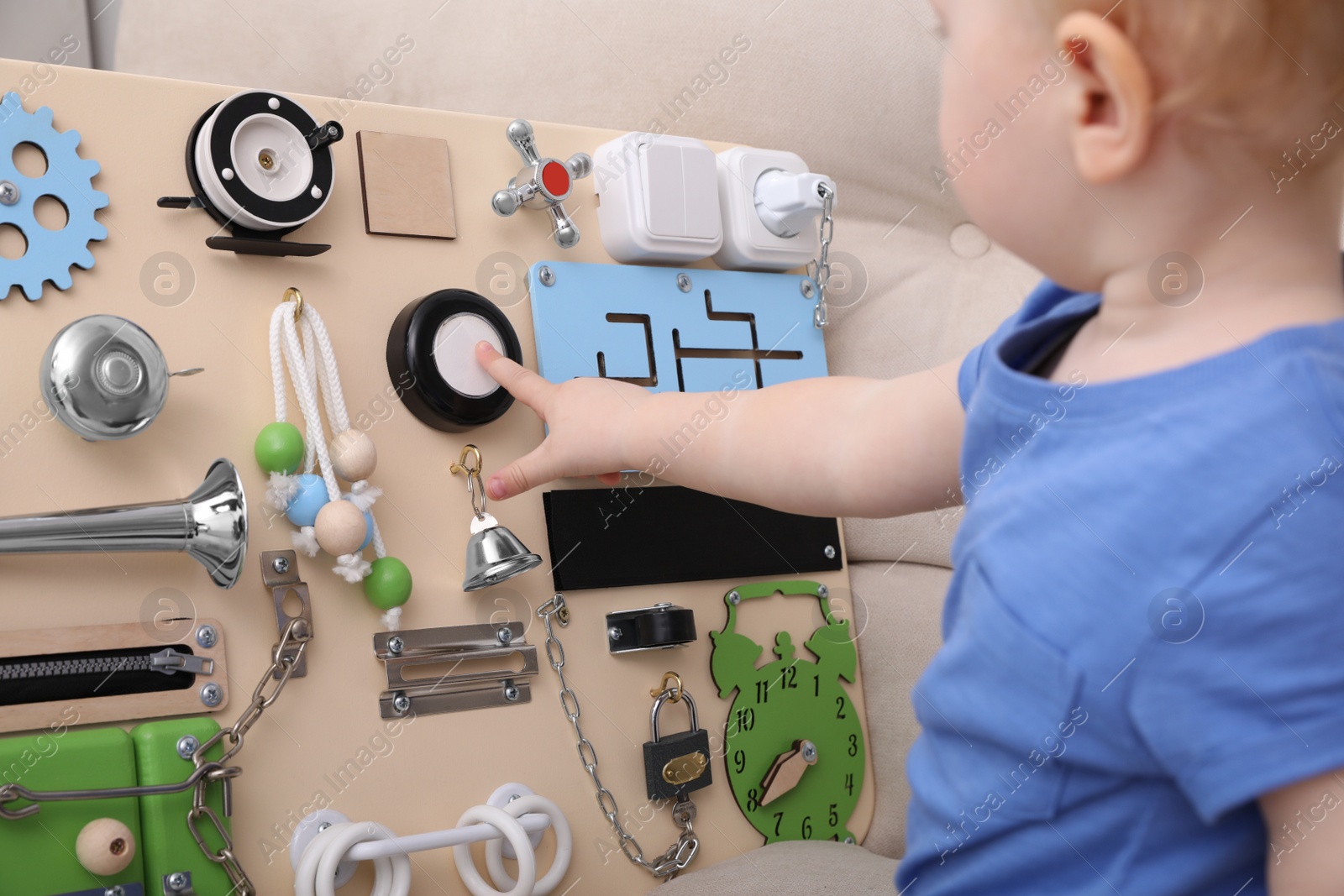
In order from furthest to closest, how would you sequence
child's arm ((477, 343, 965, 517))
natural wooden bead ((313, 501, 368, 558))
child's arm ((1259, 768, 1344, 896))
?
natural wooden bead ((313, 501, 368, 558)), child's arm ((477, 343, 965, 517)), child's arm ((1259, 768, 1344, 896))

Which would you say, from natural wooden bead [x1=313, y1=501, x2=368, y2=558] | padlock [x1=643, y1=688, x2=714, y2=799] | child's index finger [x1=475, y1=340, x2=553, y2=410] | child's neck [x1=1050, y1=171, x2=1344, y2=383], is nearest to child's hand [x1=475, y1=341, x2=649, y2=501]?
child's index finger [x1=475, y1=340, x2=553, y2=410]

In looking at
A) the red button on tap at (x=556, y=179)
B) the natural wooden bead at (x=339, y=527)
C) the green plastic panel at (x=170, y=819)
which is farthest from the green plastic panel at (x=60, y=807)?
the red button on tap at (x=556, y=179)

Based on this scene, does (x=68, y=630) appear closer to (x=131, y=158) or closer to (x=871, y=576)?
(x=131, y=158)

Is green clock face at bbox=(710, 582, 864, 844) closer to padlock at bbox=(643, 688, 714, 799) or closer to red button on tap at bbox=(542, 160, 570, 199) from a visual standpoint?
padlock at bbox=(643, 688, 714, 799)

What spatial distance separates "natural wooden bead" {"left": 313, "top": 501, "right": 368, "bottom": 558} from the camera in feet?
2.36

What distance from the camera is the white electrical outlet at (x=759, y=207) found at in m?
0.98

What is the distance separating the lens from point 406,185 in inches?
32.9

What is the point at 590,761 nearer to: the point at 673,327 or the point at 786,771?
the point at 786,771

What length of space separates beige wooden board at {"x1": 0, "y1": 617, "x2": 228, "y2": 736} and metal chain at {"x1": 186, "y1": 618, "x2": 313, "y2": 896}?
2 cm

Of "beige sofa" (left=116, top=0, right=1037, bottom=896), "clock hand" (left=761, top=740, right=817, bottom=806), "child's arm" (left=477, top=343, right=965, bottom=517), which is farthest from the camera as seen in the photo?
"beige sofa" (left=116, top=0, right=1037, bottom=896)

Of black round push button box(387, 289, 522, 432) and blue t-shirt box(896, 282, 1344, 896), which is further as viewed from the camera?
black round push button box(387, 289, 522, 432)

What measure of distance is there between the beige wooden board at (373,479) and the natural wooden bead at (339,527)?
3 centimetres

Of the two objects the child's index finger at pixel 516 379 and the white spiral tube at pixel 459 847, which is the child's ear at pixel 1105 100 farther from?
the white spiral tube at pixel 459 847

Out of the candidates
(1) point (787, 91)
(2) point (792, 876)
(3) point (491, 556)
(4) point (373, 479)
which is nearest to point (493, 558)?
(3) point (491, 556)
